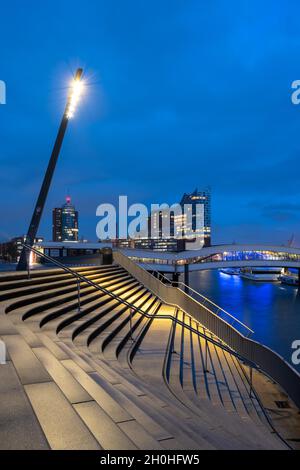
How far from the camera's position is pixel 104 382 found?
4586 mm

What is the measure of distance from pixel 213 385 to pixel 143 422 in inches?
207

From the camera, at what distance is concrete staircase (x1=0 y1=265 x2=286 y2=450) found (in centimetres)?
289

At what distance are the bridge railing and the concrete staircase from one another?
0.98 m

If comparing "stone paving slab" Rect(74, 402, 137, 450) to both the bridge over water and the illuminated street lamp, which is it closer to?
the illuminated street lamp

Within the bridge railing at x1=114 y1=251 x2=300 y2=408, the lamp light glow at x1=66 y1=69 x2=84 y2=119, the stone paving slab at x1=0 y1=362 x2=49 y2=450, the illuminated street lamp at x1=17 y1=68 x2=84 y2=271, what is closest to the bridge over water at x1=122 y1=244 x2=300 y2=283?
the bridge railing at x1=114 y1=251 x2=300 y2=408

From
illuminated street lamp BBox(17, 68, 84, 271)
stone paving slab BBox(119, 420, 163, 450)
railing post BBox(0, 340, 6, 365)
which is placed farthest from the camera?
illuminated street lamp BBox(17, 68, 84, 271)

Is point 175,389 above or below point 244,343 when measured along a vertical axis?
above

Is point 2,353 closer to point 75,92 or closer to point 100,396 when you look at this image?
point 100,396

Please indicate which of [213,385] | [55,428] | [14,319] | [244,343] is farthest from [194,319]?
[55,428]

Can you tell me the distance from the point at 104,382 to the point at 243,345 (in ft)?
28.8

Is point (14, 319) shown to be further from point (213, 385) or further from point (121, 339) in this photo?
point (213, 385)
